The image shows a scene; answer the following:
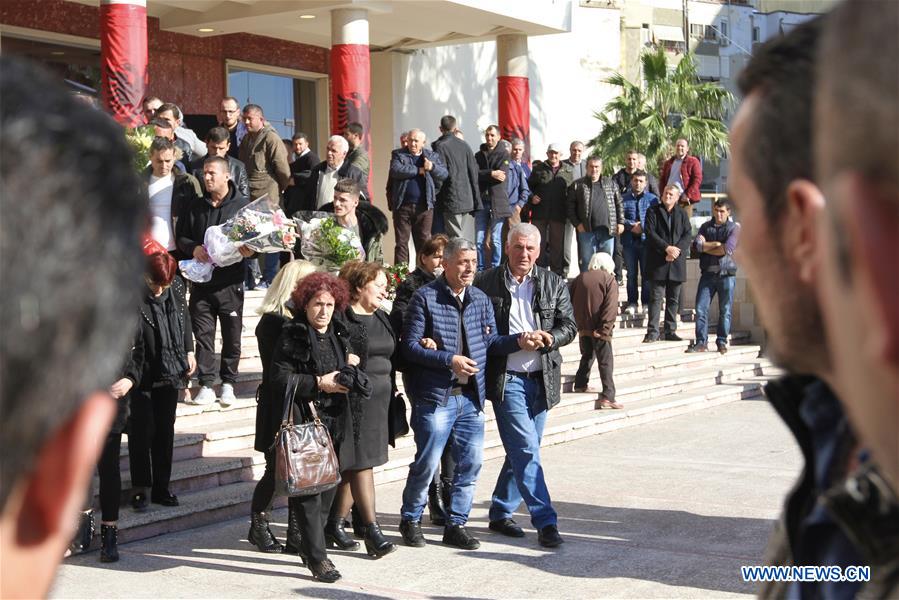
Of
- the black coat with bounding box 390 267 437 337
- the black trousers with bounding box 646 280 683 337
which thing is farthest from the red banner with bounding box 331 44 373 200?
the black coat with bounding box 390 267 437 337

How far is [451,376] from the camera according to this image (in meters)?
7.34

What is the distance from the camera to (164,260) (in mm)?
7445

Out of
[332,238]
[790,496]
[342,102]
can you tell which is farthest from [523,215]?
[790,496]

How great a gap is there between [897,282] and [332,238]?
799 cm

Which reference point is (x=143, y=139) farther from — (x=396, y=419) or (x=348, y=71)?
(x=348, y=71)

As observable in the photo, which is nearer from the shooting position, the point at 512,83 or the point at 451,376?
the point at 451,376

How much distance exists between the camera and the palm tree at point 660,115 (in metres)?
22.2

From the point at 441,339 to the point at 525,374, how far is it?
0.63m

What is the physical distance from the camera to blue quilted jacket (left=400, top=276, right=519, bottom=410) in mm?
7324

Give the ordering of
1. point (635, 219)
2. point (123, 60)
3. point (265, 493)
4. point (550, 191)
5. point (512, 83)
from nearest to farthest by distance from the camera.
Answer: point (265, 493), point (123, 60), point (550, 191), point (635, 219), point (512, 83)

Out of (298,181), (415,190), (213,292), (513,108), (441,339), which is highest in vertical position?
(513,108)

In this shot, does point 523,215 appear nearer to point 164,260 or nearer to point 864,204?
point 164,260

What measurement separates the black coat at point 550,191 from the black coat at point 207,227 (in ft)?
23.1

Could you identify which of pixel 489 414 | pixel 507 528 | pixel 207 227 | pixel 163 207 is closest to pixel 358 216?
pixel 207 227
